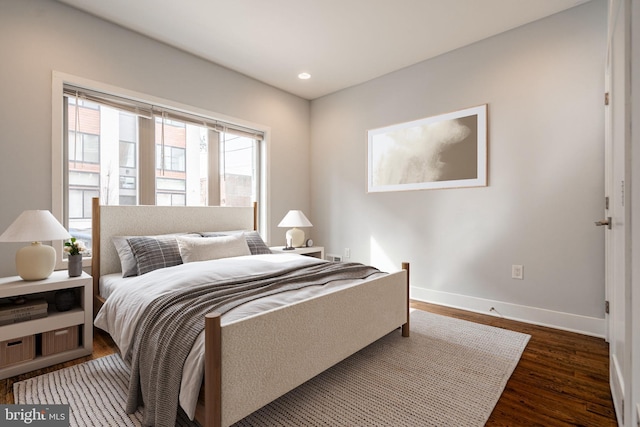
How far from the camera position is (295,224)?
3.90m

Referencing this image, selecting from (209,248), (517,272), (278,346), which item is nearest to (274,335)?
(278,346)

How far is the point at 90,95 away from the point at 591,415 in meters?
4.19

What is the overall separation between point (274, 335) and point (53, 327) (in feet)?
5.62

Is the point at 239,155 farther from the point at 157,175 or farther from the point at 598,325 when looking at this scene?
the point at 598,325

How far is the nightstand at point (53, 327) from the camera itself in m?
1.95

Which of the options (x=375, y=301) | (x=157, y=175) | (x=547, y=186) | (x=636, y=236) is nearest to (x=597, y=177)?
(x=547, y=186)

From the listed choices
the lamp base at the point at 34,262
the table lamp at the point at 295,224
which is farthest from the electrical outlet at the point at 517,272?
the lamp base at the point at 34,262

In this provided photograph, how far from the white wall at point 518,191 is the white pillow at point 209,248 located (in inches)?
70.3

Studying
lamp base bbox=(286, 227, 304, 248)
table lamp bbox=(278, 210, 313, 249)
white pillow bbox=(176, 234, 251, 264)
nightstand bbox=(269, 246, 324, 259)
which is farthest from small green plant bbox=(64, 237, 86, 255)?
lamp base bbox=(286, 227, 304, 248)

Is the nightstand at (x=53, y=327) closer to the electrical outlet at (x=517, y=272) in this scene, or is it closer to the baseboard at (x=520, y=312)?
the baseboard at (x=520, y=312)

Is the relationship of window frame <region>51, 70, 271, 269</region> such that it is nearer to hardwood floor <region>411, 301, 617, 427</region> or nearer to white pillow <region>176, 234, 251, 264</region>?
white pillow <region>176, 234, 251, 264</region>

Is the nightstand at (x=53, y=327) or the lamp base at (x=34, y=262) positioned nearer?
the nightstand at (x=53, y=327)

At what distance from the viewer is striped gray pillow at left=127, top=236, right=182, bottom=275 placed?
2.51 meters

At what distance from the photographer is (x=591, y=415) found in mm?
1569
